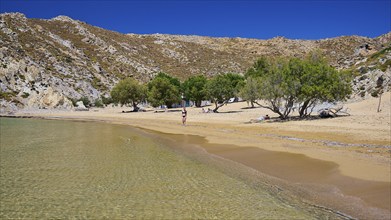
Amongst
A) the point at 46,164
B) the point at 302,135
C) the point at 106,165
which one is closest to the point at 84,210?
the point at 106,165

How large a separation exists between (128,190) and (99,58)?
106466 millimetres

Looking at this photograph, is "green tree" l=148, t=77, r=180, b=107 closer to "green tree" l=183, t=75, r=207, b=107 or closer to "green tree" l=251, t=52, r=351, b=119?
"green tree" l=183, t=75, r=207, b=107

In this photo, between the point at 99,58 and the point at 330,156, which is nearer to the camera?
the point at 330,156

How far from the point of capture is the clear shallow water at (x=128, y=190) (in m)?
8.66

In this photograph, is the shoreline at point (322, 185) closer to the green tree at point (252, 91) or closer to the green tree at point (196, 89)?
the green tree at point (252, 91)

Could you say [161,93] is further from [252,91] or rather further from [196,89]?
[252,91]

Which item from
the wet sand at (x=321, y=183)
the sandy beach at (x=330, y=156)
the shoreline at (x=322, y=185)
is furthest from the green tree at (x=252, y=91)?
the shoreline at (x=322, y=185)

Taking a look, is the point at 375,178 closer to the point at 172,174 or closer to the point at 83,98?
the point at 172,174

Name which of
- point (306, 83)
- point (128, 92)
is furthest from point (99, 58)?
point (306, 83)

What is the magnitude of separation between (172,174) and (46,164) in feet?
22.1

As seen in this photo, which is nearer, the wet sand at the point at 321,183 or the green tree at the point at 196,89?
the wet sand at the point at 321,183

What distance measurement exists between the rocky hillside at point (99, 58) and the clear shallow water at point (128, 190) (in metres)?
36.8

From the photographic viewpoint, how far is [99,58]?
362ft

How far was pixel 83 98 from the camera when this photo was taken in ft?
273
